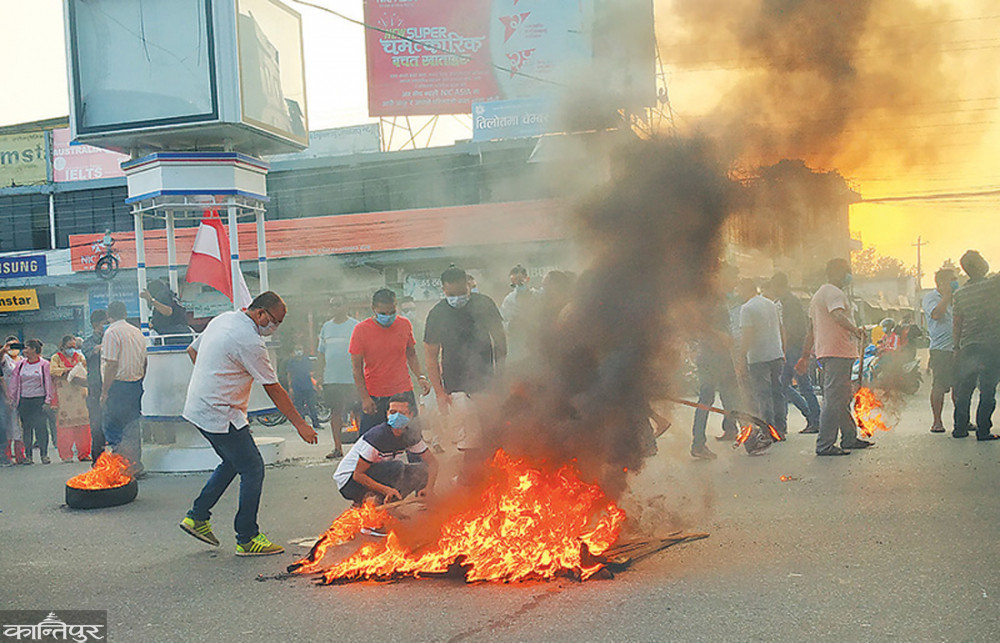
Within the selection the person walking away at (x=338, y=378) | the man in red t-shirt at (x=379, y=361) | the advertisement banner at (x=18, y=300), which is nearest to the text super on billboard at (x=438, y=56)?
the advertisement banner at (x=18, y=300)

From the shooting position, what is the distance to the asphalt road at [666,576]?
12.1 ft

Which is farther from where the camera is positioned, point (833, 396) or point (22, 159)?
point (22, 159)

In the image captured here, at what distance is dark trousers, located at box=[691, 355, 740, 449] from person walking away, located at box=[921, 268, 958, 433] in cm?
239

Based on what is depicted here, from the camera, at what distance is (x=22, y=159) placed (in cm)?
2906

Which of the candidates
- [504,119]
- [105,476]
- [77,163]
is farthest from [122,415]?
[77,163]

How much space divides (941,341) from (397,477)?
20.7 ft

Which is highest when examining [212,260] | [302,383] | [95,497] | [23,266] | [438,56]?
[438,56]

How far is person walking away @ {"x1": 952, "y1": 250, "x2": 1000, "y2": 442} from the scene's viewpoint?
8.12m

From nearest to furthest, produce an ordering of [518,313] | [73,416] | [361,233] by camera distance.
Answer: [518,313]
[73,416]
[361,233]

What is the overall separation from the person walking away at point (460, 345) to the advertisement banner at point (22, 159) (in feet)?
88.8

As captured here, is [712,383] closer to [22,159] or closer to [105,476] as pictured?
[105,476]

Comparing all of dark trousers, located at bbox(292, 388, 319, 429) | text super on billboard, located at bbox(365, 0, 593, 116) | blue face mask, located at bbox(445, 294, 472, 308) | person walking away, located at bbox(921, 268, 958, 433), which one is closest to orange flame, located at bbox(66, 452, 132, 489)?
blue face mask, located at bbox(445, 294, 472, 308)

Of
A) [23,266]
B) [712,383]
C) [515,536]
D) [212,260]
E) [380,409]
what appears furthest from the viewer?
[23,266]

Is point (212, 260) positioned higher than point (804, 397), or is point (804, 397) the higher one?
point (212, 260)
